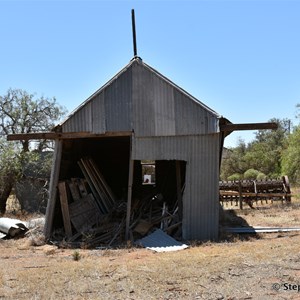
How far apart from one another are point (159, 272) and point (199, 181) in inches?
192

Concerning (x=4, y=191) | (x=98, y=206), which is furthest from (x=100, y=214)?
(x=4, y=191)

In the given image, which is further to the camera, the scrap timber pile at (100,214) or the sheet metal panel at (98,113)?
the sheet metal panel at (98,113)

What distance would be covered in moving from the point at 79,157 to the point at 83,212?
223cm

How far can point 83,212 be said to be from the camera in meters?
13.7

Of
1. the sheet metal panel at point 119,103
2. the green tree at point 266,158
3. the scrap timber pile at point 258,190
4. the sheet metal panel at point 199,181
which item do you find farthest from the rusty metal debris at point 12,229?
the green tree at point 266,158

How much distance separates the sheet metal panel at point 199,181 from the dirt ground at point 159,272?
0.79 meters

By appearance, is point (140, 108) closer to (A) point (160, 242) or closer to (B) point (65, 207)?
(B) point (65, 207)

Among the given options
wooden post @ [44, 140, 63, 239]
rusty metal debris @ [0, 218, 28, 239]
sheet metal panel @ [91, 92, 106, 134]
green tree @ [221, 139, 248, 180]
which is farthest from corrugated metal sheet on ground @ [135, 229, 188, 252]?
green tree @ [221, 139, 248, 180]

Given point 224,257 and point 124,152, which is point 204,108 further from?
point 124,152

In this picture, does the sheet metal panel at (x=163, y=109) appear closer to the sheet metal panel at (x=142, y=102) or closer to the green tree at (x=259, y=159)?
the sheet metal panel at (x=142, y=102)

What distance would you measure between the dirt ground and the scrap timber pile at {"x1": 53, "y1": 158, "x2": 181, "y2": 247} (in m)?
1.23

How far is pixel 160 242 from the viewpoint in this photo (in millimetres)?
11445

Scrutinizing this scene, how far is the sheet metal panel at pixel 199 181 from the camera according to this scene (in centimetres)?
1225

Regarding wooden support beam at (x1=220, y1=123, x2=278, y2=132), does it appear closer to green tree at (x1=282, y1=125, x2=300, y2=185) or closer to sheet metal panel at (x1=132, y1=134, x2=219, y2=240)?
sheet metal panel at (x1=132, y1=134, x2=219, y2=240)
